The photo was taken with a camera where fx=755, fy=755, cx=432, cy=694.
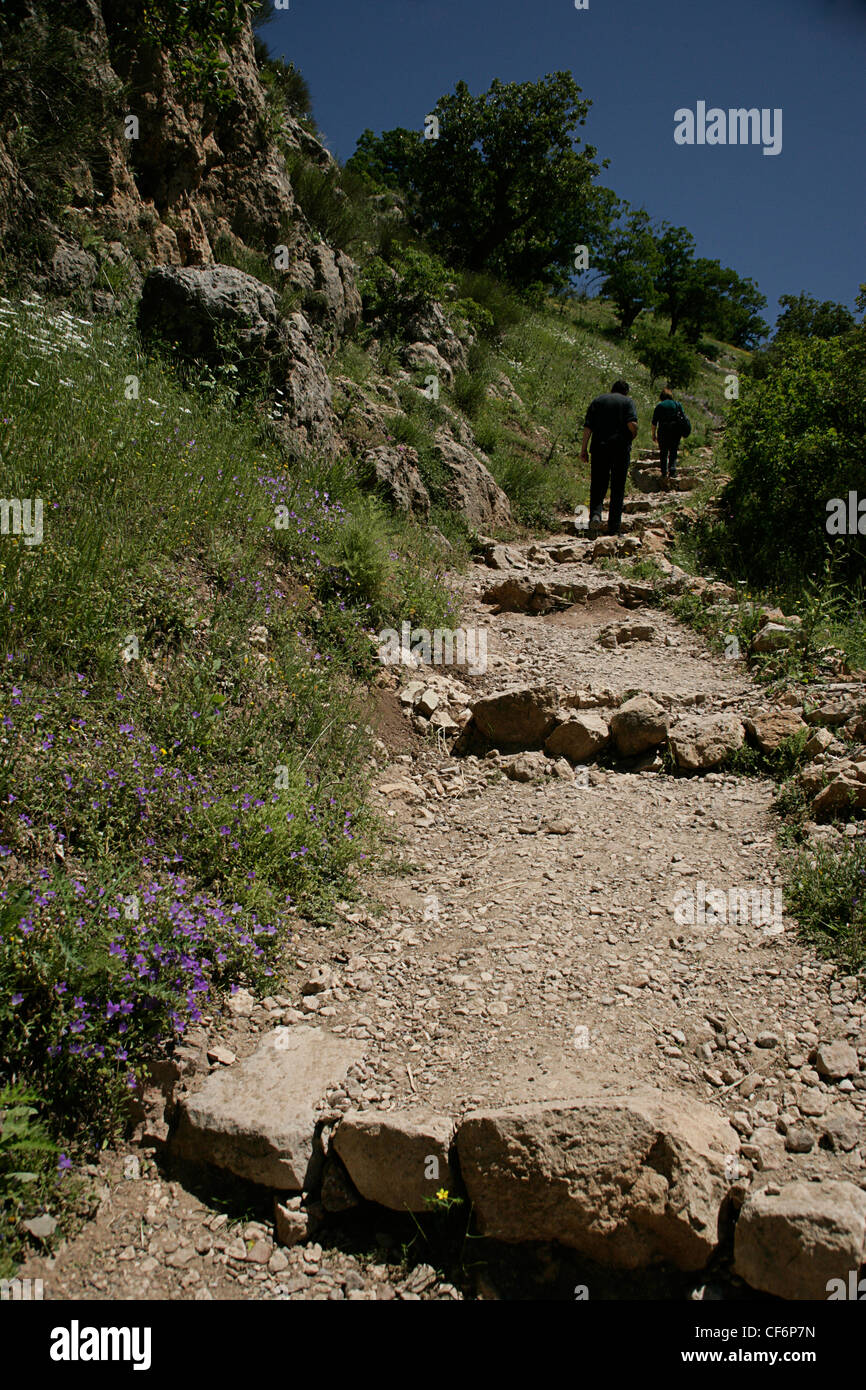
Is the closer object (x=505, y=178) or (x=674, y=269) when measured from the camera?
(x=505, y=178)

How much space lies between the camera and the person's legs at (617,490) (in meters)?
11.2

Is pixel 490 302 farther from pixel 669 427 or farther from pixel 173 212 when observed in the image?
pixel 173 212

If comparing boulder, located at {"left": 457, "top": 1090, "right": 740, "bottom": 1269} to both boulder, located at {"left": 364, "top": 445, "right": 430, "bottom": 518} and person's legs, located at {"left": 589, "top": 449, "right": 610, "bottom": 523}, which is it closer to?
boulder, located at {"left": 364, "top": 445, "right": 430, "bottom": 518}

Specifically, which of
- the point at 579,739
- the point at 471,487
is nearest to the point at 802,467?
the point at 471,487

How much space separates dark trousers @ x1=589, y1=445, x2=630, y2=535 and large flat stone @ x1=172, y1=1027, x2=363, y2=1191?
9922mm

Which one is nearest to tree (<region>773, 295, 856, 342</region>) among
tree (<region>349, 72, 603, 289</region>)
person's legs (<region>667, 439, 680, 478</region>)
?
tree (<region>349, 72, 603, 289</region>)

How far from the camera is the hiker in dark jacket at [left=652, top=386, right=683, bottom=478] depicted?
1361 cm

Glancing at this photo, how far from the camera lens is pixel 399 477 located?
9.09m

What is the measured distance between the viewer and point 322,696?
520cm

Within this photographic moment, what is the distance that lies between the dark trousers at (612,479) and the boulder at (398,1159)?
33.0 feet

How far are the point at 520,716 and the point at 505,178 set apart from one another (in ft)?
84.3

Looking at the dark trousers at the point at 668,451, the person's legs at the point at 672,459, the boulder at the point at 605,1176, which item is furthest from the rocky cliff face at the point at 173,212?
the boulder at the point at 605,1176

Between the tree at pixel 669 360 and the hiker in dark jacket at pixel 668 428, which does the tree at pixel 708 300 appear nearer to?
the tree at pixel 669 360
